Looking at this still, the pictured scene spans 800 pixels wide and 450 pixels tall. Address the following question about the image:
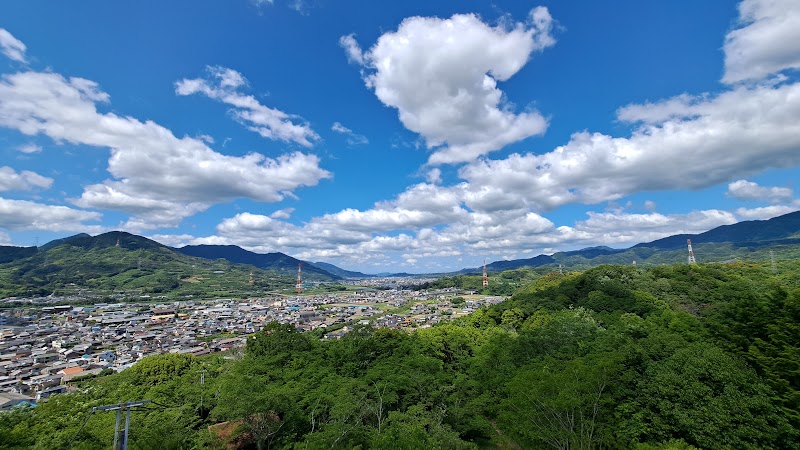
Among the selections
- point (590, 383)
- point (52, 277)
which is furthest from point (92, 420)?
point (52, 277)

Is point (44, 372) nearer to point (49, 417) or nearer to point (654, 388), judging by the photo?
point (49, 417)

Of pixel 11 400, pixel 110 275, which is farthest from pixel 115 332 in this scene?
pixel 110 275

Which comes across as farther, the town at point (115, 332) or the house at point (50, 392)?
the town at point (115, 332)

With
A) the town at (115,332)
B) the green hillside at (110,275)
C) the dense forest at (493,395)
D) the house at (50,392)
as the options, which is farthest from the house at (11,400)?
the green hillside at (110,275)

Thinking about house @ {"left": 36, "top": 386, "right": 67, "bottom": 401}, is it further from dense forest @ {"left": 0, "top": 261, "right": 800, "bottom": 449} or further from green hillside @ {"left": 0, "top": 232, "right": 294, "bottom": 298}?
green hillside @ {"left": 0, "top": 232, "right": 294, "bottom": 298}

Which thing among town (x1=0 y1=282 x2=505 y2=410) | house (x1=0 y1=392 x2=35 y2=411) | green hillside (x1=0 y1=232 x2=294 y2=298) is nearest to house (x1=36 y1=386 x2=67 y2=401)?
town (x1=0 y1=282 x2=505 y2=410)

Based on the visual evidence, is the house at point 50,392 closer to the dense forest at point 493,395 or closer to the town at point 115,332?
the town at point 115,332

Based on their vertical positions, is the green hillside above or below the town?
above
